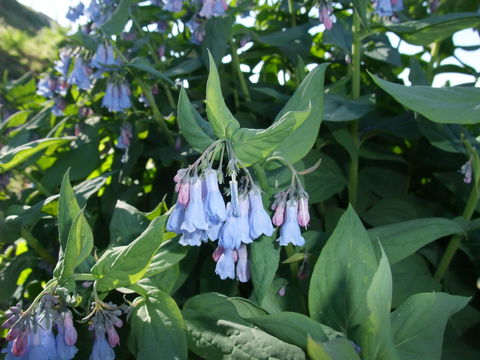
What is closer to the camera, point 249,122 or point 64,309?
point 64,309

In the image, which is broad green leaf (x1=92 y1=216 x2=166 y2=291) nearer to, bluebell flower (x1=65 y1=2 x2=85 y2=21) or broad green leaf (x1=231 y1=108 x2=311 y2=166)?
broad green leaf (x1=231 y1=108 x2=311 y2=166)

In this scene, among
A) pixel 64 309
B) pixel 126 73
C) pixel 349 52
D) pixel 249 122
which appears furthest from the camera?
pixel 126 73

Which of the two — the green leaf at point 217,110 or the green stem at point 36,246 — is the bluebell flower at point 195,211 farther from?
the green stem at point 36,246

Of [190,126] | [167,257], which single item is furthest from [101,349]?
[190,126]

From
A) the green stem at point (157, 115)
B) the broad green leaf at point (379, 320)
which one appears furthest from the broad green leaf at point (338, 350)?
the green stem at point (157, 115)

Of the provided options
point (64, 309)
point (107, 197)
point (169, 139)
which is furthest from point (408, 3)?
point (64, 309)

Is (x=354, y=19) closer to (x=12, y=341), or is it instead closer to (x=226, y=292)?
(x=226, y=292)

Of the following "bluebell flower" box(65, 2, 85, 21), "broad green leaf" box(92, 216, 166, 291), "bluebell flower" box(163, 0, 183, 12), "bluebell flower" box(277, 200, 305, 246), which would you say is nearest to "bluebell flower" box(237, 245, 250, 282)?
"bluebell flower" box(277, 200, 305, 246)

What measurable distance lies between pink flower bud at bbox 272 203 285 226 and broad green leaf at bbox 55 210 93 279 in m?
0.46

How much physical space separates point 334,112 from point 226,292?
752 mm

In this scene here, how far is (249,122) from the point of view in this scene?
7.12 feet

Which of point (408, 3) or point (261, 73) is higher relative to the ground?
point (408, 3)

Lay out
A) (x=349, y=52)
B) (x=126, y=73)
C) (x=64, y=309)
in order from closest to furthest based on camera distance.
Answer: (x=64, y=309) < (x=349, y=52) < (x=126, y=73)

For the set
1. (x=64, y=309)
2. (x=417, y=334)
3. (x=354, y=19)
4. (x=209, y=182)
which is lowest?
(x=417, y=334)
